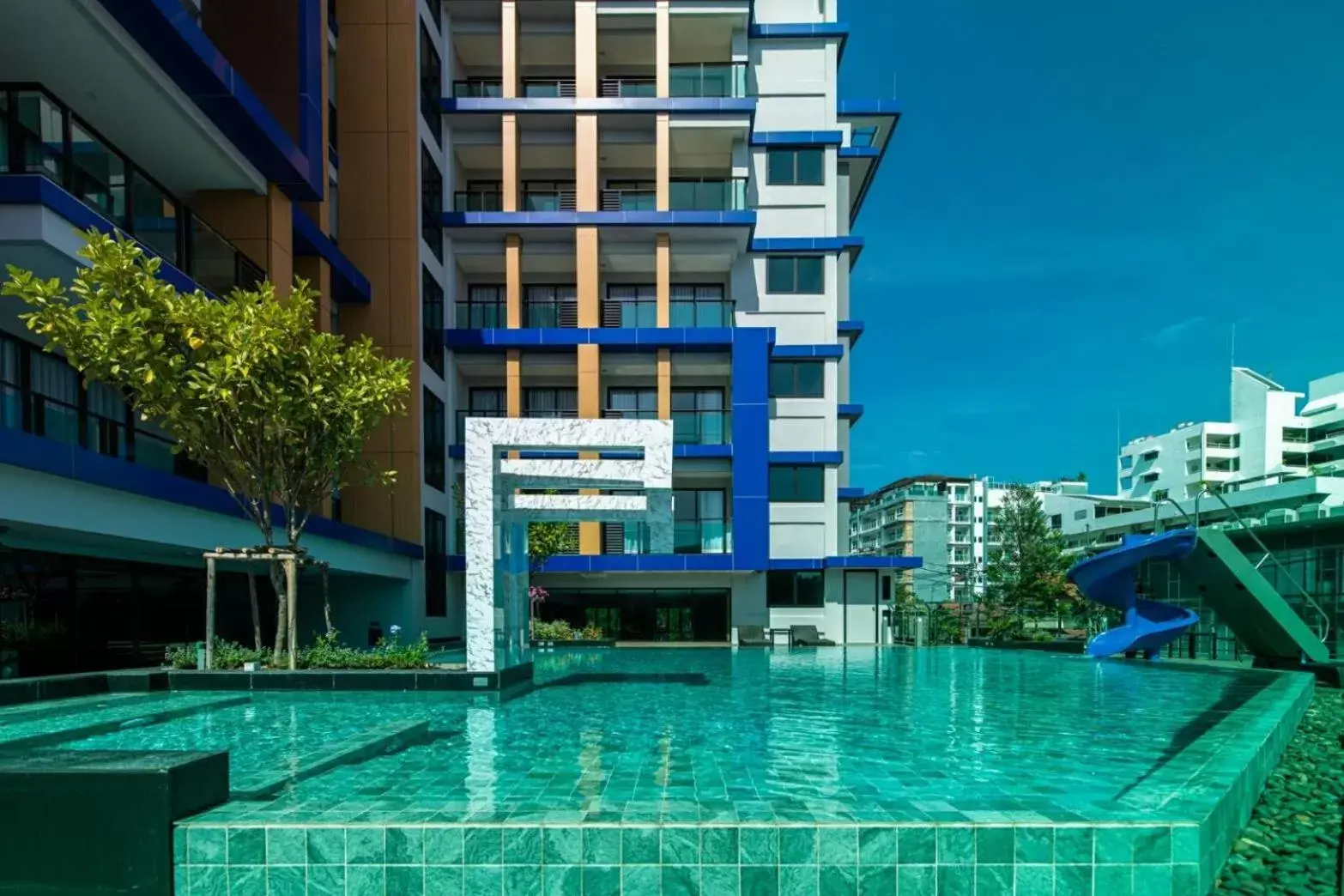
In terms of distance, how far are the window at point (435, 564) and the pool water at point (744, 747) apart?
39.4 feet

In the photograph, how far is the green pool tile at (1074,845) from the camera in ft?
13.2

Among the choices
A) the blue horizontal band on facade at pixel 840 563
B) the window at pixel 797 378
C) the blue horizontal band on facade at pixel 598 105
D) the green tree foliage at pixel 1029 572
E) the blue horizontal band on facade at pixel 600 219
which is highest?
the blue horizontal band on facade at pixel 598 105

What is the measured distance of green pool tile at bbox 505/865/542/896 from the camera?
398 centimetres

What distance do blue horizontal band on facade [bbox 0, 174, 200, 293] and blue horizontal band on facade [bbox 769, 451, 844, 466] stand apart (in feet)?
64.7

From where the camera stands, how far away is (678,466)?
93.4 feet

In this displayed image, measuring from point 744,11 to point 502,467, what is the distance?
22.7 m

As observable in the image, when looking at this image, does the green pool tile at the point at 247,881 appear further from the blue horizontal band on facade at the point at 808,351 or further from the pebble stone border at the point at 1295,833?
the blue horizontal band on facade at the point at 808,351

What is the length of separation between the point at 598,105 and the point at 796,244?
25.8 ft

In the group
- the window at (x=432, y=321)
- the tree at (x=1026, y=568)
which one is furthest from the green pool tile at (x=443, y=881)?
the tree at (x=1026, y=568)

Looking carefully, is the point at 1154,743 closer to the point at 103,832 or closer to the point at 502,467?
the point at 103,832

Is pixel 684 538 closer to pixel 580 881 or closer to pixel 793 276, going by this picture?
Answer: pixel 793 276

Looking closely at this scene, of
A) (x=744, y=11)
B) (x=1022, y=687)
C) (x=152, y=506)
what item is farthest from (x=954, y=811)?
(x=744, y=11)

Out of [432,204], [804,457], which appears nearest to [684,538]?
[804,457]

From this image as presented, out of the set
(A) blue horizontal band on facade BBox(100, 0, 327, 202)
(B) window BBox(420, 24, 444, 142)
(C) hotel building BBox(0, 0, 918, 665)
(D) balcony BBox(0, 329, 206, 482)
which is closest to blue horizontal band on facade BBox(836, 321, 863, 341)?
(C) hotel building BBox(0, 0, 918, 665)
